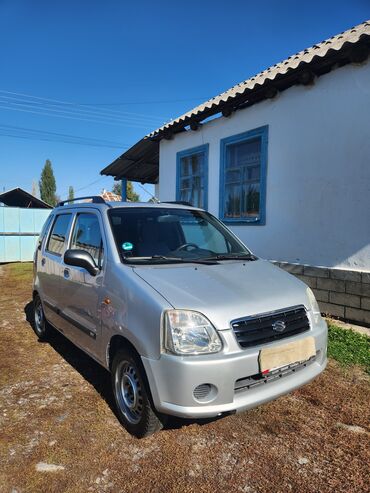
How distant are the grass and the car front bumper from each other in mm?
2084

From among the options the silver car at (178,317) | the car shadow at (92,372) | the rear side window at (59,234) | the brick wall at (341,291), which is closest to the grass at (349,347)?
the brick wall at (341,291)

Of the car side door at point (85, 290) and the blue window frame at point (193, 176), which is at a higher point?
the blue window frame at point (193, 176)

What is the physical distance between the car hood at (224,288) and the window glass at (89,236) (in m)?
0.60

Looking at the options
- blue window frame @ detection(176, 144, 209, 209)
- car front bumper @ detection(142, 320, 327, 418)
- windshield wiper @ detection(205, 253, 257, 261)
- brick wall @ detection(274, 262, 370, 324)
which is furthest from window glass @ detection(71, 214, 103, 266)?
blue window frame @ detection(176, 144, 209, 209)

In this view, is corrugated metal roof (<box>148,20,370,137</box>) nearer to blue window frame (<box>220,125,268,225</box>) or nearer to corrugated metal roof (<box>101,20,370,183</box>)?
corrugated metal roof (<box>101,20,370,183</box>)

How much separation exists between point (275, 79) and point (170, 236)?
399 centimetres

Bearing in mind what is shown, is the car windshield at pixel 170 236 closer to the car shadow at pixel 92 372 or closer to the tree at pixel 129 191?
the car shadow at pixel 92 372

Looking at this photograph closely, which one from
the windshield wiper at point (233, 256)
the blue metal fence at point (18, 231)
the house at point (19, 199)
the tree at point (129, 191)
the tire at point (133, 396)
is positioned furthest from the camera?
the tree at point (129, 191)

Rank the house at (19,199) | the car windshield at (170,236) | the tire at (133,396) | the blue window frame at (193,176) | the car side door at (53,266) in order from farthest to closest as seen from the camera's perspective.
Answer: the house at (19,199), the blue window frame at (193,176), the car side door at (53,266), the car windshield at (170,236), the tire at (133,396)

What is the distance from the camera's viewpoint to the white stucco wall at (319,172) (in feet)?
16.9

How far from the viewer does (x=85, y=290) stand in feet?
10.5

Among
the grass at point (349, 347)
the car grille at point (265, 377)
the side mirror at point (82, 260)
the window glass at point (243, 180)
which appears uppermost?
the window glass at point (243, 180)

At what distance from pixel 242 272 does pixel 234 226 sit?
460 centimetres

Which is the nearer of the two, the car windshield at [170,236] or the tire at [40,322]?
the car windshield at [170,236]
